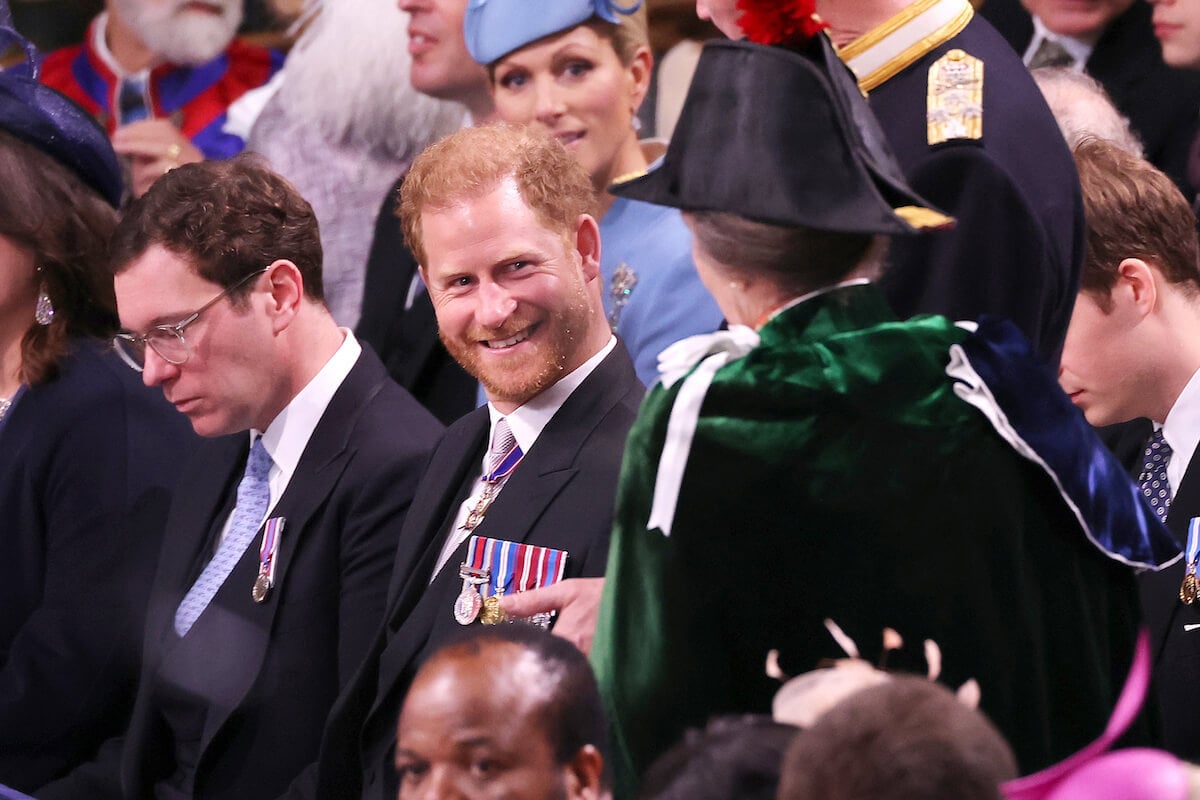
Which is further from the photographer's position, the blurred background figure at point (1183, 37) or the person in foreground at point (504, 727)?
the blurred background figure at point (1183, 37)

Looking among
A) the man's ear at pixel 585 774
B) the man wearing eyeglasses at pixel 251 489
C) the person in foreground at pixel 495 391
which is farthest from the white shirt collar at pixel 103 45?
the man's ear at pixel 585 774

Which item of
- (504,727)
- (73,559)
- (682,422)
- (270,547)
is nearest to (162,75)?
(73,559)

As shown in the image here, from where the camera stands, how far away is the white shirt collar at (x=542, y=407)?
2953mm

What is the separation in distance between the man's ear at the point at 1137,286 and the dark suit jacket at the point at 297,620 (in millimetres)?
1226

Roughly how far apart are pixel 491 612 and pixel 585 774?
2.42ft

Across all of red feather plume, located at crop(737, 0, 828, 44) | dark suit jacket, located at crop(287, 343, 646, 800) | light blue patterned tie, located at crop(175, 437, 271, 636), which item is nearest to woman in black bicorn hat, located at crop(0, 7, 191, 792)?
light blue patterned tie, located at crop(175, 437, 271, 636)

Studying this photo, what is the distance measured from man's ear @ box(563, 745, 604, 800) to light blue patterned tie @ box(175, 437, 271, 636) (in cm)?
149

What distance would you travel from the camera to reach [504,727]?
2.00m

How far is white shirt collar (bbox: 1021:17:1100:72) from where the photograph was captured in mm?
4098

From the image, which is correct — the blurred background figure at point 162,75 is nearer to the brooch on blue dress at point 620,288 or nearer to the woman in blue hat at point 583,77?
the woman in blue hat at point 583,77

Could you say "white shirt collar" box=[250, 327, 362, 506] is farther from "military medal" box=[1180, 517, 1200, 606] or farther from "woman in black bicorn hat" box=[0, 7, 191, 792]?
"military medal" box=[1180, 517, 1200, 606]

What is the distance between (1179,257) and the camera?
3148 mm

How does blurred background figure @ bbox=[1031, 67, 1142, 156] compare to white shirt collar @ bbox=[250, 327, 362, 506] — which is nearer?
white shirt collar @ bbox=[250, 327, 362, 506]

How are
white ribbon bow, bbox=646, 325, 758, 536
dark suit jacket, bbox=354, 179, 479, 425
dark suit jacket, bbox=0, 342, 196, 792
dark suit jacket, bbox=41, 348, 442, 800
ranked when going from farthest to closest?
dark suit jacket, bbox=354, 179, 479, 425 < dark suit jacket, bbox=0, 342, 196, 792 < dark suit jacket, bbox=41, 348, 442, 800 < white ribbon bow, bbox=646, 325, 758, 536
